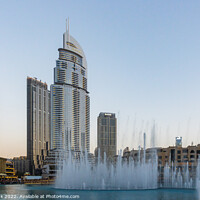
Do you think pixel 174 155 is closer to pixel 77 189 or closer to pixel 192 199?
pixel 77 189

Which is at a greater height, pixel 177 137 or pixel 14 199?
pixel 177 137

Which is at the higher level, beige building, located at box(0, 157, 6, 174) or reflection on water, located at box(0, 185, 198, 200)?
reflection on water, located at box(0, 185, 198, 200)

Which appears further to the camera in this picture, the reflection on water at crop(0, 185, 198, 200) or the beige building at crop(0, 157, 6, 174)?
the beige building at crop(0, 157, 6, 174)

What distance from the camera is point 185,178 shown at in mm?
83125

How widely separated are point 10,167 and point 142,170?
389 ft

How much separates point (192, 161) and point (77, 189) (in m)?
45.7

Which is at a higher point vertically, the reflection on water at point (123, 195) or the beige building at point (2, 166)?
the reflection on water at point (123, 195)

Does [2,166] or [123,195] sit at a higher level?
[123,195]

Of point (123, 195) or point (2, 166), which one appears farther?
point (2, 166)

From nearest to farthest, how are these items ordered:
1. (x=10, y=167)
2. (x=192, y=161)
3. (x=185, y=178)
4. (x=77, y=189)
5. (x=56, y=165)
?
1. (x=77, y=189)
2. (x=185, y=178)
3. (x=192, y=161)
4. (x=56, y=165)
5. (x=10, y=167)

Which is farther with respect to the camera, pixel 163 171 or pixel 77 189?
pixel 163 171

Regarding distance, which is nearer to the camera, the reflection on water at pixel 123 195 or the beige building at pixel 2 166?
the reflection on water at pixel 123 195

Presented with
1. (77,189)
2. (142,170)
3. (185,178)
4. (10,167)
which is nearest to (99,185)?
(77,189)

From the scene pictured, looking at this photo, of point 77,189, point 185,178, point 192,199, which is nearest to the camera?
point 192,199
